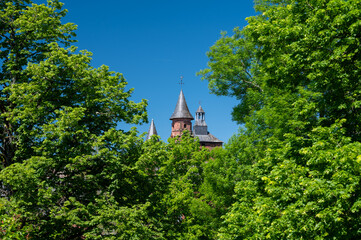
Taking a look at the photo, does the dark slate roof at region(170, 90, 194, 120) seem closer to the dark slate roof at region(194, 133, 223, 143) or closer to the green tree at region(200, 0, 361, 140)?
the dark slate roof at region(194, 133, 223, 143)

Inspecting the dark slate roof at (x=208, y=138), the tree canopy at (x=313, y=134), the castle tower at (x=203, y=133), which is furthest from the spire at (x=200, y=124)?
the tree canopy at (x=313, y=134)

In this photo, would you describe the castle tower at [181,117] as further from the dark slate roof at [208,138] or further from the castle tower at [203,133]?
the dark slate roof at [208,138]

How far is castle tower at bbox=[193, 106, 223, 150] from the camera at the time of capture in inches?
3691

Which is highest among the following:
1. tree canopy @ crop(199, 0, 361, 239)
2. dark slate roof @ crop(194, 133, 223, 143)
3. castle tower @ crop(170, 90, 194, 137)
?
castle tower @ crop(170, 90, 194, 137)

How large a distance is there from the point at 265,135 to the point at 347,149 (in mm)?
10789

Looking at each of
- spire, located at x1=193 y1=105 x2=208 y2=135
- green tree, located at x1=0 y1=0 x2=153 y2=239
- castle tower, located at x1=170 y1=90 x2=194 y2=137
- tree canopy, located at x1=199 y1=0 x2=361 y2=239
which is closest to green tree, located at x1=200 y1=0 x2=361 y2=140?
tree canopy, located at x1=199 y1=0 x2=361 y2=239

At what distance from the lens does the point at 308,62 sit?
1415 cm

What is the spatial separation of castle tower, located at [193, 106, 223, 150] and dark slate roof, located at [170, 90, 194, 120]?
796cm

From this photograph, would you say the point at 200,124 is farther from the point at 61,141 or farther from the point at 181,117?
the point at 61,141

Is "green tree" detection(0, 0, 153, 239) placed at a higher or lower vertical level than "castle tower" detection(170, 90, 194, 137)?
lower

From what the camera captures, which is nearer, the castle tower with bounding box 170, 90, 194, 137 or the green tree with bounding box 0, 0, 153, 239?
the green tree with bounding box 0, 0, 153, 239

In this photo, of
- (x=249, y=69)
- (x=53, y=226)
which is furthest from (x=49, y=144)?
(x=249, y=69)

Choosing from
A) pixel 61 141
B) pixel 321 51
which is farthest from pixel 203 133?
pixel 321 51

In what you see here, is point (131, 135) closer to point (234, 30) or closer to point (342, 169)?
point (342, 169)
